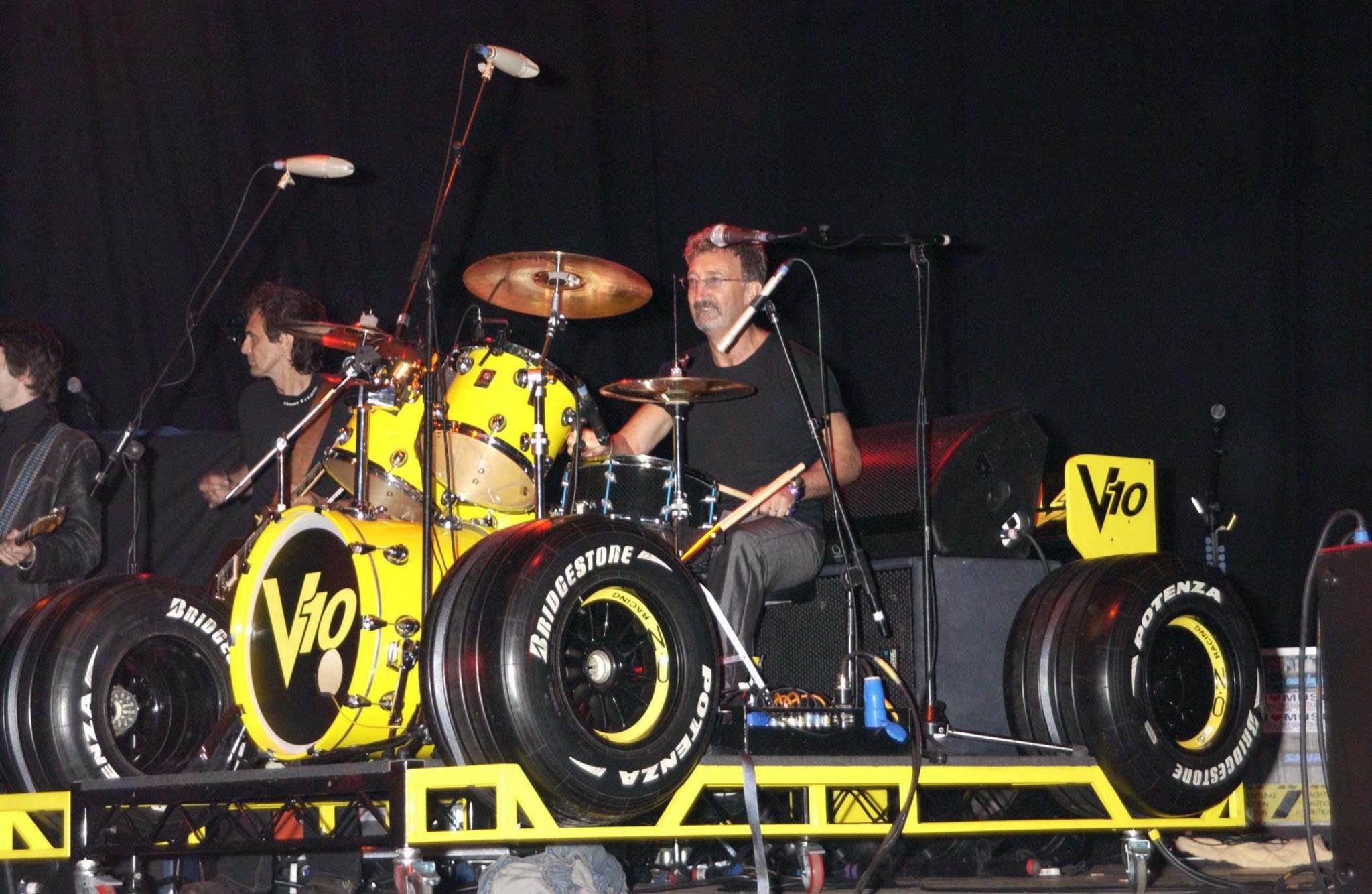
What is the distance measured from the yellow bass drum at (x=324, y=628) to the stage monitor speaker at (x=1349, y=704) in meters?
2.38

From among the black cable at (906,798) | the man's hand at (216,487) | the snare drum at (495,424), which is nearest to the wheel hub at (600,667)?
the black cable at (906,798)

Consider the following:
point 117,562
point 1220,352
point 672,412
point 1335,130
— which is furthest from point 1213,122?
point 117,562

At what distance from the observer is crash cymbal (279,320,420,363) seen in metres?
3.90

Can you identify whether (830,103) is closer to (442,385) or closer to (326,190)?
(326,190)

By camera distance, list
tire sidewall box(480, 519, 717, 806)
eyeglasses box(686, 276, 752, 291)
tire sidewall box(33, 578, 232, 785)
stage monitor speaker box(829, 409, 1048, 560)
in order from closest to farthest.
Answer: tire sidewall box(480, 519, 717, 806) → tire sidewall box(33, 578, 232, 785) → stage monitor speaker box(829, 409, 1048, 560) → eyeglasses box(686, 276, 752, 291)

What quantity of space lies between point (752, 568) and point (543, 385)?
2.85 feet

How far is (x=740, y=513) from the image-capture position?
397cm

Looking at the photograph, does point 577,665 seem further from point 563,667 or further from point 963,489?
point 963,489

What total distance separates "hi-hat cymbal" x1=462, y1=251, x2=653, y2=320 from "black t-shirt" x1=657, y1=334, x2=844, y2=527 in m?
0.37

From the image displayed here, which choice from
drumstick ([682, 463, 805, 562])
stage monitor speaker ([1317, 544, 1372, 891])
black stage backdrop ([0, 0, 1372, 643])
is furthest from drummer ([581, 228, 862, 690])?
stage monitor speaker ([1317, 544, 1372, 891])

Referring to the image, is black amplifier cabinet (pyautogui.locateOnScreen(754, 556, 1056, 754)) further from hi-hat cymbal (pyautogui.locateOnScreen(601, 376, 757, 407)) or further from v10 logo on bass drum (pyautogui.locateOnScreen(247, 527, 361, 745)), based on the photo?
v10 logo on bass drum (pyautogui.locateOnScreen(247, 527, 361, 745))

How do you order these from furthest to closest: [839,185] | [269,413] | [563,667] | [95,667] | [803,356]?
1. [839,185]
2. [269,413]
3. [803,356]
4. [95,667]
5. [563,667]

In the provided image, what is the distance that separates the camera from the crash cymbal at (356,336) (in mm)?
3896

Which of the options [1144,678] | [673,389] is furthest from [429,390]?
[1144,678]
